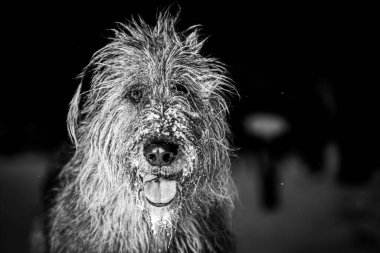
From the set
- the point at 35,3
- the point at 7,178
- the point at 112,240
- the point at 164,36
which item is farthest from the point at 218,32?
the point at 7,178

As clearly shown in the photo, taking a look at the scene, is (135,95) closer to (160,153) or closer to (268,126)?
(160,153)

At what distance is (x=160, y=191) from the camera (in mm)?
2664

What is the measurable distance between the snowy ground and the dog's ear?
45.1 inches

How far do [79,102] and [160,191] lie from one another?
1.03 m

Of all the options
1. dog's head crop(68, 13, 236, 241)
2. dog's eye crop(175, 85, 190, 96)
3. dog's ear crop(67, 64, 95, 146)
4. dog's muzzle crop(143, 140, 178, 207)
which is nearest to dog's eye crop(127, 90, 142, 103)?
dog's head crop(68, 13, 236, 241)

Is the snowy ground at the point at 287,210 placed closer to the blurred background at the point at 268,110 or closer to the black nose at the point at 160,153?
the blurred background at the point at 268,110

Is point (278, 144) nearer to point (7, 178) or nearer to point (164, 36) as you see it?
point (164, 36)

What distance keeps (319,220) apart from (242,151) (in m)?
1.08

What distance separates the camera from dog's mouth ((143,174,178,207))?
2652 mm

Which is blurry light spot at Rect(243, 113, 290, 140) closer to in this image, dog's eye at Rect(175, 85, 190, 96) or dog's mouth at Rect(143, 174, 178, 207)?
dog's eye at Rect(175, 85, 190, 96)

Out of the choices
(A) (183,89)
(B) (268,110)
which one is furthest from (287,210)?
(A) (183,89)

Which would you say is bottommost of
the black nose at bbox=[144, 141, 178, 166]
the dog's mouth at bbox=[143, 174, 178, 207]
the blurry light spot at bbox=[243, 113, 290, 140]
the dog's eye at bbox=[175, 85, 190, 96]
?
the dog's mouth at bbox=[143, 174, 178, 207]

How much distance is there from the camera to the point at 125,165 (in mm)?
2674

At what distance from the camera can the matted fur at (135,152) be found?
8.97ft
